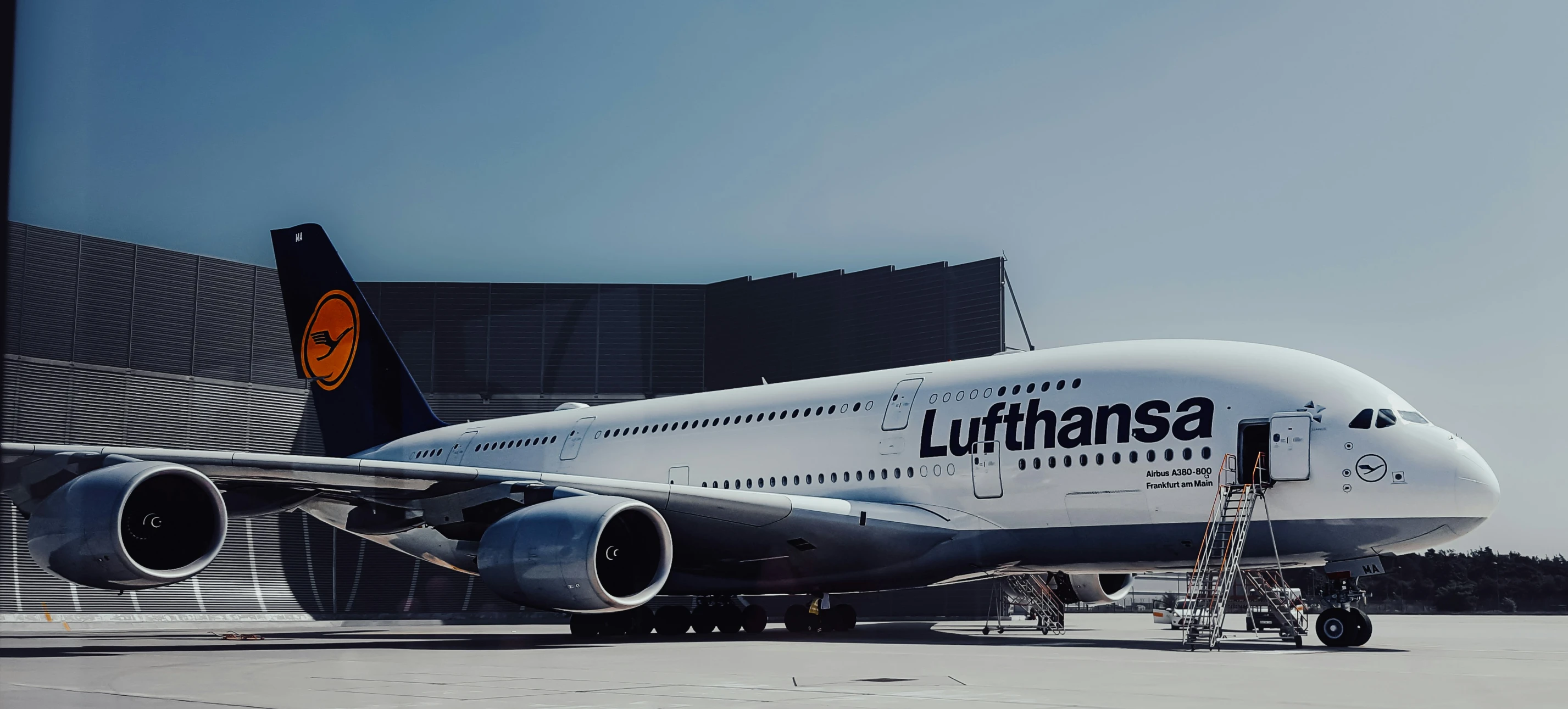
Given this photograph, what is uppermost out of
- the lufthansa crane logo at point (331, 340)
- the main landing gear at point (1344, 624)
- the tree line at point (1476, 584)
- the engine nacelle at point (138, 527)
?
the lufthansa crane logo at point (331, 340)

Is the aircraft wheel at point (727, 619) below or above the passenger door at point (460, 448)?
below

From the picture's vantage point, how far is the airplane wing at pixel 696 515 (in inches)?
489

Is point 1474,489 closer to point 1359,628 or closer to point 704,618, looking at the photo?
point 1359,628

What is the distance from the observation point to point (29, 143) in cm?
295

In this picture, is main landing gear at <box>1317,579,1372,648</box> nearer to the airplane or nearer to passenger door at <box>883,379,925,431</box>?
the airplane

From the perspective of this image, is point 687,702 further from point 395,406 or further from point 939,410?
point 395,406

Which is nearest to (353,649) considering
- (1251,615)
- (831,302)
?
(1251,615)

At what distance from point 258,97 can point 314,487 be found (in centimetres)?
859

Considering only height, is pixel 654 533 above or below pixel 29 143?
below

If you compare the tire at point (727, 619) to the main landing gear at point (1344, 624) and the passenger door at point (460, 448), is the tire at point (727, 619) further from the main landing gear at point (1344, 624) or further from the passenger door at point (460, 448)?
the main landing gear at point (1344, 624)

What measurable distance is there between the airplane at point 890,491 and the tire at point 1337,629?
0.07 ft

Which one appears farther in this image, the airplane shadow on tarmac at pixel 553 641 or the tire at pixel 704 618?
the tire at pixel 704 618

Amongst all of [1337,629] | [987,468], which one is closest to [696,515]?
[987,468]

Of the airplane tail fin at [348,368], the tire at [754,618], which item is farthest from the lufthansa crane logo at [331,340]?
the tire at [754,618]
